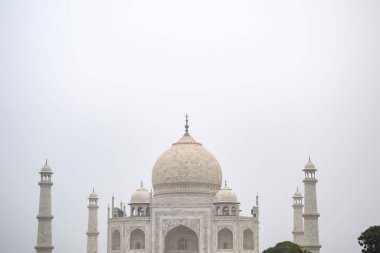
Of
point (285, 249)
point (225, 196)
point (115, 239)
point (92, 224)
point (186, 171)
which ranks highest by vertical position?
point (186, 171)

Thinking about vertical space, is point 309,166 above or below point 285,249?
above

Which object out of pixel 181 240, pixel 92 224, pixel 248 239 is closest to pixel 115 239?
pixel 181 240

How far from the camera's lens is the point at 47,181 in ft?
179

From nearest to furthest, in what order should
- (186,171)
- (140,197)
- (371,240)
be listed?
(371,240)
(140,197)
(186,171)

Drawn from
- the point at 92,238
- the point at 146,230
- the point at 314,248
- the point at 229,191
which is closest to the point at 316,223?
the point at 314,248

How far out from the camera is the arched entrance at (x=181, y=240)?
185ft

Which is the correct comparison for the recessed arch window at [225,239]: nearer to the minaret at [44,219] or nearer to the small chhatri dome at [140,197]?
the small chhatri dome at [140,197]

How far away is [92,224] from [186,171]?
705 cm

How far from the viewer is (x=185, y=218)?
5531 cm

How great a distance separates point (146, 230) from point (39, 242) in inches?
236

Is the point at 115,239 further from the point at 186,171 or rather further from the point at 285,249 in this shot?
the point at 285,249

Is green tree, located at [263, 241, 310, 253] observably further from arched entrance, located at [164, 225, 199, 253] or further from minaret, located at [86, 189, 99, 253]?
minaret, located at [86, 189, 99, 253]

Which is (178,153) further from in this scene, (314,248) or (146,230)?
(314,248)

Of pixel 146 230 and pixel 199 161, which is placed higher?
pixel 199 161
